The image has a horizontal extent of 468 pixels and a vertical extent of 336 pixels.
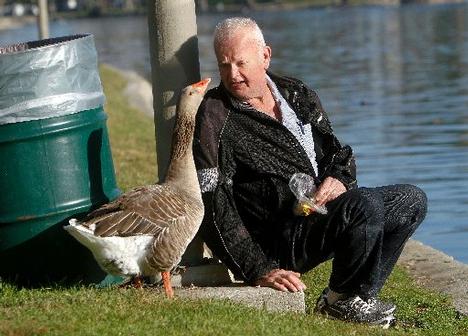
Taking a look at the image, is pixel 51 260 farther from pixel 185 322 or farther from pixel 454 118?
pixel 454 118

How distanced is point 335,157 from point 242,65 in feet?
2.62

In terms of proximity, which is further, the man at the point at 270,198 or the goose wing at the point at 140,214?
the man at the point at 270,198

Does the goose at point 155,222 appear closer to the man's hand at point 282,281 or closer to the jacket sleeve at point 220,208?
the jacket sleeve at point 220,208

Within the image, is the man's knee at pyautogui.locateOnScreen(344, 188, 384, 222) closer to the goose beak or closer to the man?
the man

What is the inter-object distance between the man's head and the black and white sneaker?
1312mm

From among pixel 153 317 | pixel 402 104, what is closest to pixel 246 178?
pixel 153 317

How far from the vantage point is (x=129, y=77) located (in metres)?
31.6

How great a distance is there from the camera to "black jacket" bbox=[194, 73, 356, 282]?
6582 mm

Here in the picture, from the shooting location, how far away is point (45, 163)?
666 centimetres

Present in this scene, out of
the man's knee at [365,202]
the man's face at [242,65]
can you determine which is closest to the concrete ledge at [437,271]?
the man's knee at [365,202]

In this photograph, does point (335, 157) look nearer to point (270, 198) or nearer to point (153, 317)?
point (270, 198)

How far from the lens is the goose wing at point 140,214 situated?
6.00 m

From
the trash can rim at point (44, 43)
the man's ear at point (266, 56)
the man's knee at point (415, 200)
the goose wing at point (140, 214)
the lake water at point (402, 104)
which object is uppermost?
the trash can rim at point (44, 43)

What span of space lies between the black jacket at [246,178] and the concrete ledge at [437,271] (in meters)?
1.78
